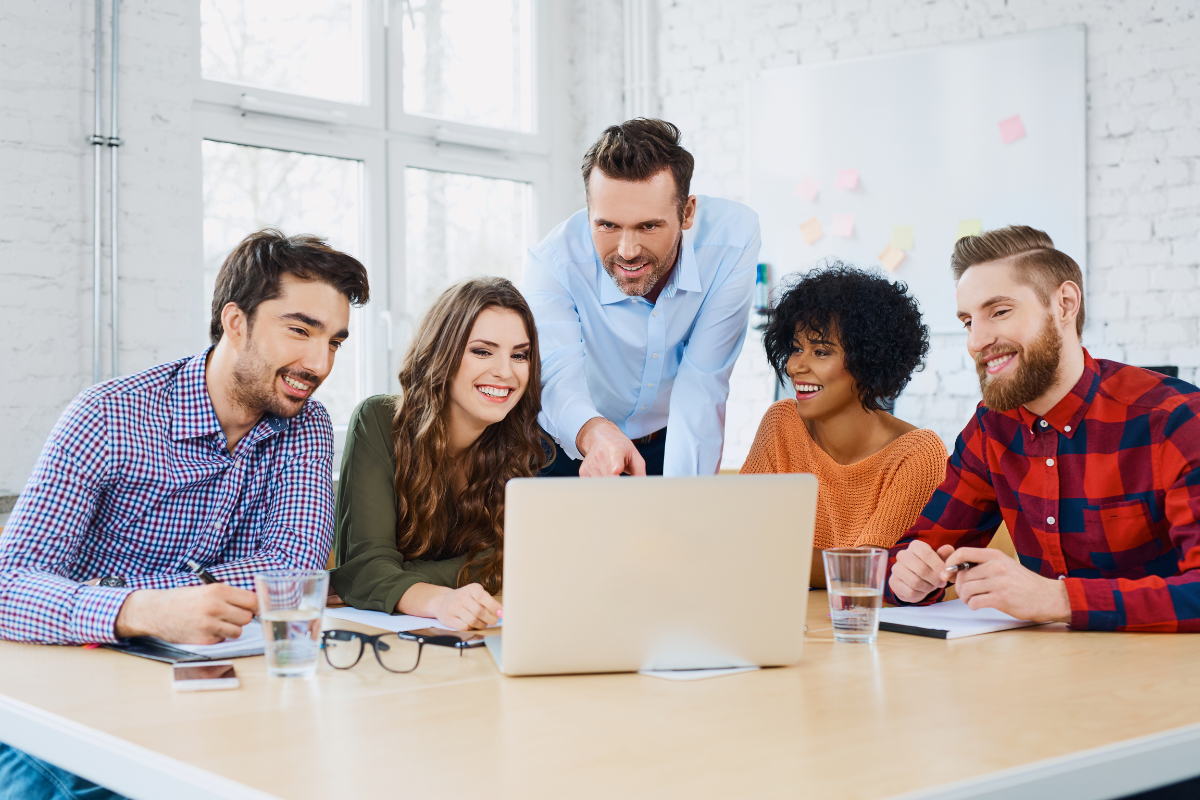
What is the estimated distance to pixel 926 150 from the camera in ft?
14.0

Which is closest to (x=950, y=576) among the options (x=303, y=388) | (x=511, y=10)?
(x=303, y=388)

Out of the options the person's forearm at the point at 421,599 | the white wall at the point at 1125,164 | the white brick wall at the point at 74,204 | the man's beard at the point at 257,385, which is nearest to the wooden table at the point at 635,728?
the person's forearm at the point at 421,599

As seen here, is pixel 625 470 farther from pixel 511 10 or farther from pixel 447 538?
A: pixel 511 10

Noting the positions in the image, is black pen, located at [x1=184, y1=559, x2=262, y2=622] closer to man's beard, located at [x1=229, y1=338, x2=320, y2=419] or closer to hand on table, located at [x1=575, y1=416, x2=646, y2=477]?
man's beard, located at [x1=229, y1=338, x2=320, y2=419]

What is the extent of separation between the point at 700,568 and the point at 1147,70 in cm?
340

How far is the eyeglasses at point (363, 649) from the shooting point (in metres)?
1.21

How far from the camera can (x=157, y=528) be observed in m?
1.65

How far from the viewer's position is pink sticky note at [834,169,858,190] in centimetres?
442

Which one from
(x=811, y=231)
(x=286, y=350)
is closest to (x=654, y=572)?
(x=286, y=350)

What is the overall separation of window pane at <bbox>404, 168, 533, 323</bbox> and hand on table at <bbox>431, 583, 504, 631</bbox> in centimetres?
321

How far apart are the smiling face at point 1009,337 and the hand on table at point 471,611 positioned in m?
0.78

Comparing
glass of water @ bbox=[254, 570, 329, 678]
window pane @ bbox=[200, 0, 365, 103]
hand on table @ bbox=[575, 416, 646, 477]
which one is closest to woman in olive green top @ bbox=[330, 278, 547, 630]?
hand on table @ bbox=[575, 416, 646, 477]

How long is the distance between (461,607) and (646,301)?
1067 millimetres

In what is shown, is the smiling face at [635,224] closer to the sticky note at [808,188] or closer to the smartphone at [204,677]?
the smartphone at [204,677]
